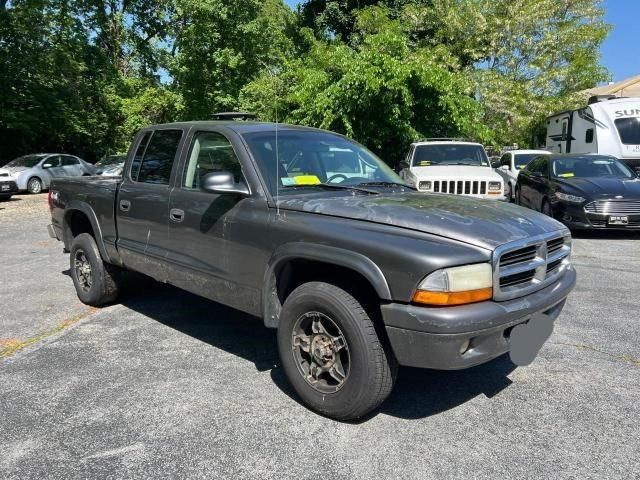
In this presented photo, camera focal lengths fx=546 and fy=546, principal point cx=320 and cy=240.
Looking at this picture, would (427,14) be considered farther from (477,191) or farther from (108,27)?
(108,27)

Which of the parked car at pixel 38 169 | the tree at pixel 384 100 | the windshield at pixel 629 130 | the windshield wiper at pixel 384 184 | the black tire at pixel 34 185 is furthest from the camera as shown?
the black tire at pixel 34 185

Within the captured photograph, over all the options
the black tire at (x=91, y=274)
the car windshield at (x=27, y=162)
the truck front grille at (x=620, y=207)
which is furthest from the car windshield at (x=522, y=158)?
the car windshield at (x=27, y=162)

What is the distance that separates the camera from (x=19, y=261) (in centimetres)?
817

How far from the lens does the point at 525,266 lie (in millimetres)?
3125

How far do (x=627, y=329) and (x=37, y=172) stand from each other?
20.0 m

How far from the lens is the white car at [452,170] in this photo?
959 centimetres

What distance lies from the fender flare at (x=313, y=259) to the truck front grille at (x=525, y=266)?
621mm

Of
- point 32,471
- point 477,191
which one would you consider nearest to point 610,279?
point 477,191

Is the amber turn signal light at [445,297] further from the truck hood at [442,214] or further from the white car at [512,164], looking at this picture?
the white car at [512,164]

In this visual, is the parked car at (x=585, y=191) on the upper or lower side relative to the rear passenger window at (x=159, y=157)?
lower

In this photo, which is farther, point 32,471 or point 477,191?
point 477,191

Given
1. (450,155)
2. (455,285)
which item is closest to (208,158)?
Answer: (455,285)

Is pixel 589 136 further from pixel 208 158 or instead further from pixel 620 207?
pixel 208 158

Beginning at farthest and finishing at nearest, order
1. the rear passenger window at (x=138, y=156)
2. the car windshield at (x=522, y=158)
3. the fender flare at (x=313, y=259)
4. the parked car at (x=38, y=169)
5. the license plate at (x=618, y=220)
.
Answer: the parked car at (x=38, y=169) < the car windshield at (x=522, y=158) < the license plate at (x=618, y=220) < the rear passenger window at (x=138, y=156) < the fender flare at (x=313, y=259)
